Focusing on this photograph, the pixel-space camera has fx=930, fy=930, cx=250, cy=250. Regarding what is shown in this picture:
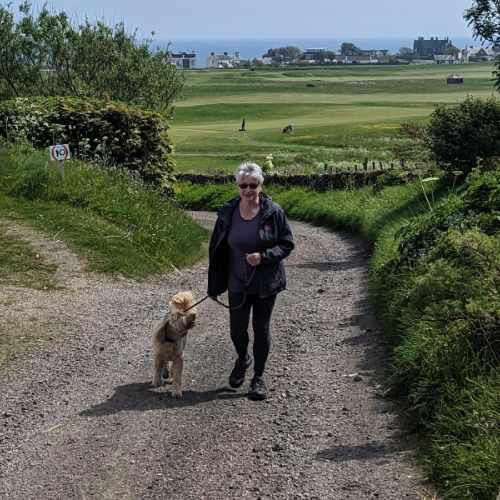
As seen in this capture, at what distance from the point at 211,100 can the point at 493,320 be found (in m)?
112

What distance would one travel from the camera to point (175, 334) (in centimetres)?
870

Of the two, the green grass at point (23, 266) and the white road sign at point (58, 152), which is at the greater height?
the white road sign at point (58, 152)

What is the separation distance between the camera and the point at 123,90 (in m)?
41.7

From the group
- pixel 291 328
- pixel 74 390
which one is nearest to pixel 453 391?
pixel 74 390

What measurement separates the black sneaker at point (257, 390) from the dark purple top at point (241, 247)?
847mm

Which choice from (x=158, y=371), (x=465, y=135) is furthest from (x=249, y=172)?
(x=465, y=135)

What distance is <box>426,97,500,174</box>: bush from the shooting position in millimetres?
20375

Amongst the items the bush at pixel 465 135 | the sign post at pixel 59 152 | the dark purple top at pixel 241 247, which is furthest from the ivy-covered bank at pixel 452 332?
the bush at pixel 465 135

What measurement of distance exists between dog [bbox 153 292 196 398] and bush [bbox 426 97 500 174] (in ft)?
42.3

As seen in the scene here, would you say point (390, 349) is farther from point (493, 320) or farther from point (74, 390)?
point (74, 390)

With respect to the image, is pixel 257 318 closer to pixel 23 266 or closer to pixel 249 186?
pixel 249 186

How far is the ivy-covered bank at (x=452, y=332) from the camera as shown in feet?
21.2

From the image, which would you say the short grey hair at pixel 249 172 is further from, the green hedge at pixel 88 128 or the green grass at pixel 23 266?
the green hedge at pixel 88 128

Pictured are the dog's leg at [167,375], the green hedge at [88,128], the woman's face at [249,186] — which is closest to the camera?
the woman's face at [249,186]
